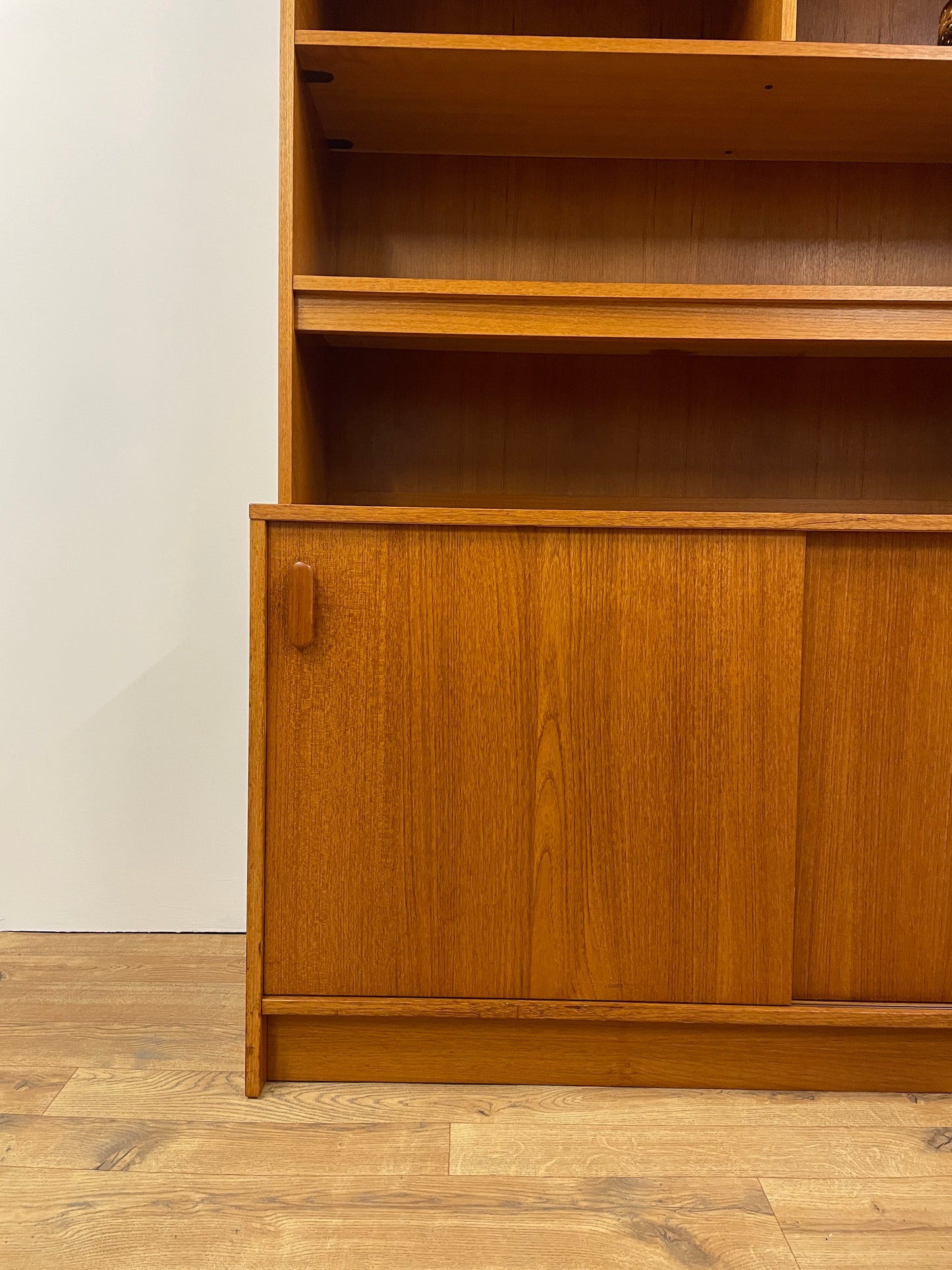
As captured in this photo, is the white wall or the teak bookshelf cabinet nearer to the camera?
the teak bookshelf cabinet

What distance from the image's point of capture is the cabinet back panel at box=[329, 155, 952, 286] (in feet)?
4.34

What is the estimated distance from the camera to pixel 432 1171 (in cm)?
88

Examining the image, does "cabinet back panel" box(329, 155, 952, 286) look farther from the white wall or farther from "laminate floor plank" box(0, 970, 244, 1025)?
"laminate floor plank" box(0, 970, 244, 1025)

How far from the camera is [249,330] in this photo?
143 cm

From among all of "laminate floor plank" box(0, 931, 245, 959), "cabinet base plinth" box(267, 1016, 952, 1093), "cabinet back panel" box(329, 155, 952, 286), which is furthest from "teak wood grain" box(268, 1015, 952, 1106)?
"cabinet back panel" box(329, 155, 952, 286)

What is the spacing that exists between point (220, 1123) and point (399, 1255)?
28 centimetres

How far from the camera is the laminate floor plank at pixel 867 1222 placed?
0.78m

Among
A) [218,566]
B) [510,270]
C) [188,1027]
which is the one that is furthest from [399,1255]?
[510,270]

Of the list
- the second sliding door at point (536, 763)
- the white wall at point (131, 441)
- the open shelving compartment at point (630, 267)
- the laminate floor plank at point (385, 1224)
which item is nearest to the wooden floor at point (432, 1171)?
the laminate floor plank at point (385, 1224)

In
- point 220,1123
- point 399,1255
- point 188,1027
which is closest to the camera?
point 399,1255

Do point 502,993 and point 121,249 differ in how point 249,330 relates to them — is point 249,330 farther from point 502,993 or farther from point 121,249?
point 502,993

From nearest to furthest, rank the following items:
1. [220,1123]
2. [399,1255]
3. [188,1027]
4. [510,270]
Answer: [399,1255] < [220,1123] < [188,1027] < [510,270]

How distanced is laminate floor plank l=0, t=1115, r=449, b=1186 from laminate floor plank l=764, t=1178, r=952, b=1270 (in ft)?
1.15

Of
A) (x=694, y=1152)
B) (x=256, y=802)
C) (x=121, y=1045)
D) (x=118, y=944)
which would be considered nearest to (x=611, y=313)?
(x=256, y=802)
